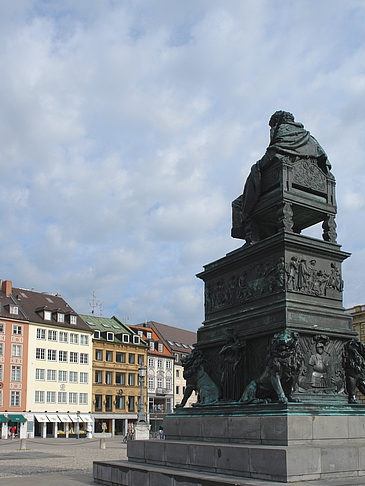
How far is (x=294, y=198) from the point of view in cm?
1174

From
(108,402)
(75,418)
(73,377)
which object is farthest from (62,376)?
(108,402)

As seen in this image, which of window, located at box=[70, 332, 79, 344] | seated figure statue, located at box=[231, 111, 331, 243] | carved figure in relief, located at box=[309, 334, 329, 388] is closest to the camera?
carved figure in relief, located at box=[309, 334, 329, 388]

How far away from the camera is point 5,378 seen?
6116 centimetres

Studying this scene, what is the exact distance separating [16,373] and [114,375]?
51.8 ft

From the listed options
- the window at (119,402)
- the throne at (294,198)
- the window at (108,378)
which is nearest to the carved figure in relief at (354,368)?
the throne at (294,198)

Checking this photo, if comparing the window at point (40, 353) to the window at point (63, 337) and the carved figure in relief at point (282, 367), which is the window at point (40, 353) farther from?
the carved figure in relief at point (282, 367)

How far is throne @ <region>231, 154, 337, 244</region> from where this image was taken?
11742mm

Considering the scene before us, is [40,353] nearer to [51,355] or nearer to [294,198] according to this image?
[51,355]

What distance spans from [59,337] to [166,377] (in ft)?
69.6

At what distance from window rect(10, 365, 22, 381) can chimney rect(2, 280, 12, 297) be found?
8083mm

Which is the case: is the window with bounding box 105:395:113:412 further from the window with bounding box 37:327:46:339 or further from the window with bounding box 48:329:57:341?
the window with bounding box 37:327:46:339

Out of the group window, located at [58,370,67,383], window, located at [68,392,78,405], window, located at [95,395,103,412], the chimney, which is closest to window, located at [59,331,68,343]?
window, located at [58,370,67,383]

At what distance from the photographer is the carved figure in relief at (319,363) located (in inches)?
407

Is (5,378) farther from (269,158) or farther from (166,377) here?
(269,158)
